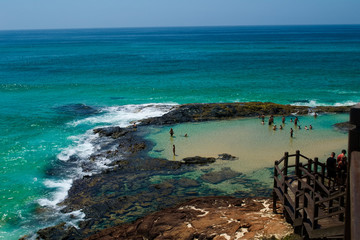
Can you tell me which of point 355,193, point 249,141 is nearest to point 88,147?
point 249,141

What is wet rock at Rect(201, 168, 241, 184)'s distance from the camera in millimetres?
24000

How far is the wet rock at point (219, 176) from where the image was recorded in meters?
24.0

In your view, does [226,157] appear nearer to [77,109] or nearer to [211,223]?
[211,223]

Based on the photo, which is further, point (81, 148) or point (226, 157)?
point (81, 148)

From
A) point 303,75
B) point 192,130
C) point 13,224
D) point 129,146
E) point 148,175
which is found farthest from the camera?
point 303,75

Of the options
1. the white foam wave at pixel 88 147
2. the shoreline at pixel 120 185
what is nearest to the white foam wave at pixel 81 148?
the white foam wave at pixel 88 147

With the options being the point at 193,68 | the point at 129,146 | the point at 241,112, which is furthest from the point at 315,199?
the point at 193,68

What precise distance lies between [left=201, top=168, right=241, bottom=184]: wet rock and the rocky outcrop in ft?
45.9

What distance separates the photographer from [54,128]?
1531 inches

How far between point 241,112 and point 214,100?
37.6ft

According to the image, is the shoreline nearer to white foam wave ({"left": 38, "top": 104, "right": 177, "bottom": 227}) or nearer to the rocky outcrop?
the rocky outcrop

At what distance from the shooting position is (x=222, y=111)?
40.8 metres

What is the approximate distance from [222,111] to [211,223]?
26010 mm

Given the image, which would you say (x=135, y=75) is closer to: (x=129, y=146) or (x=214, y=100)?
(x=214, y=100)
